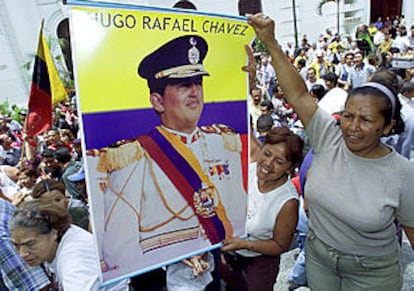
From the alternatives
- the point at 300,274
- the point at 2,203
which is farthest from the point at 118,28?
the point at 300,274

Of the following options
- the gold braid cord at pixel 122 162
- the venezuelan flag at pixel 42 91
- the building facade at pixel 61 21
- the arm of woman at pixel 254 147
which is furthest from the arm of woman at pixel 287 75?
the building facade at pixel 61 21

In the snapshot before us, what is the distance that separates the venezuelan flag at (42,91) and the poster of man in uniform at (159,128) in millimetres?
1835

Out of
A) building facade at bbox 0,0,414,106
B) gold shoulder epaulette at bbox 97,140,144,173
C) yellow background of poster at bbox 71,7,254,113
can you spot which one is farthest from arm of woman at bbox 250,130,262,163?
building facade at bbox 0,0,414,106

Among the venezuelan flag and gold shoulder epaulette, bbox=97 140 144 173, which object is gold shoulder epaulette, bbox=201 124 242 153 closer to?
gold shoulder epaulette, bbox=97 140 144 173

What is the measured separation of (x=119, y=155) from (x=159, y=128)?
0.20m

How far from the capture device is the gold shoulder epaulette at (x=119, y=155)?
1259 millimetres

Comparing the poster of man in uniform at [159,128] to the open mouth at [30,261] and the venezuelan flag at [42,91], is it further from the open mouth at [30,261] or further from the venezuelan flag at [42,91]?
the venezuelan flag at [42,91]

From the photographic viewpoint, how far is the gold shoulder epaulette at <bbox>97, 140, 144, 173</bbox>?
126 centimetres

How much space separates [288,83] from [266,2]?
62.5 ft

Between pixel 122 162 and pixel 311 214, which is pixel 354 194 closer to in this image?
pixel 311 214

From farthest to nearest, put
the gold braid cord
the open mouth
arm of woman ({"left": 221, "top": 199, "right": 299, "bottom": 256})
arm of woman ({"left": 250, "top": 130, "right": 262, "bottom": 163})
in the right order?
arm of woman ({"left": 250, "top": 130, "right": 262, "bottom": 163})
arm of woman ({"left": 221, "top": 199, "right": 299, "bottom": 256})
the open mouth
the gold braid cord

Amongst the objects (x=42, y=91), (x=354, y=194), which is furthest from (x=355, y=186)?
(x=42, y=91)

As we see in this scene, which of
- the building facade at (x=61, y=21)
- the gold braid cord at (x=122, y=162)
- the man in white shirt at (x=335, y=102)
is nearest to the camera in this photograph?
the gold braid cord at (x=122, y=162)

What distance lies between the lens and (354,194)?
1355 mm
